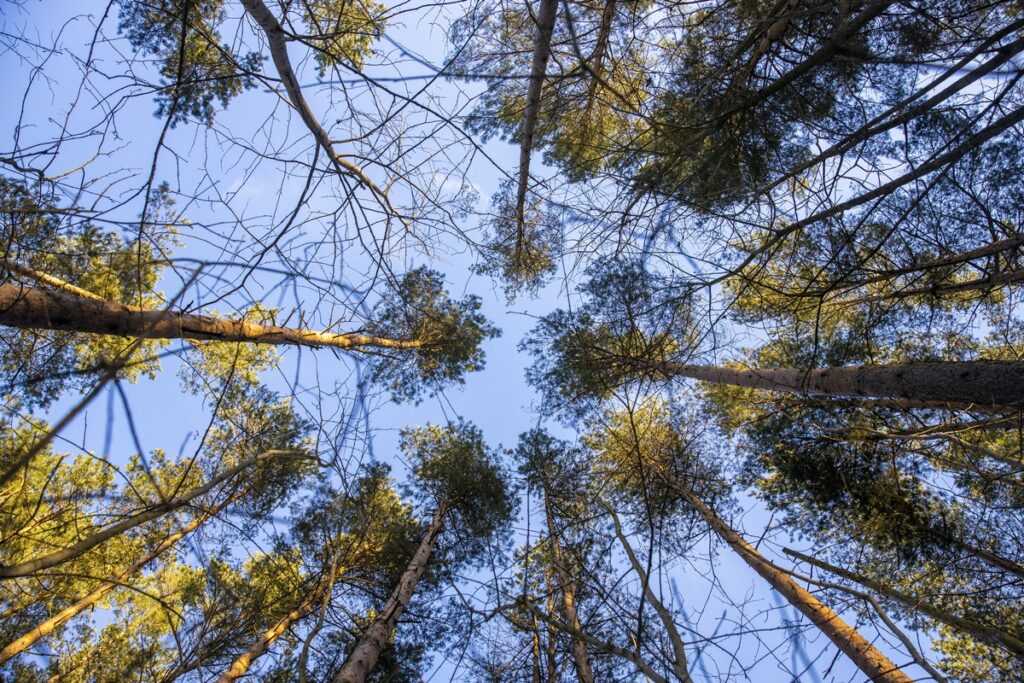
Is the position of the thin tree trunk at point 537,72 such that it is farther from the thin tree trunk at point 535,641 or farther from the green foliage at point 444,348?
the green foliage at point 444,348

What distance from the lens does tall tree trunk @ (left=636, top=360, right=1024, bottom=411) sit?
2912 mm

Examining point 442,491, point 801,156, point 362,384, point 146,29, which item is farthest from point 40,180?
point 442,491

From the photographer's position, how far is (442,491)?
26.5 ft

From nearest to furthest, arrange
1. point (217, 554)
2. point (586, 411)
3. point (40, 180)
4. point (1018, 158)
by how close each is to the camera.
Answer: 1. point (40, 180)
2. point (1018, 158)
3. point (217, 554)
4. point (586, 411)

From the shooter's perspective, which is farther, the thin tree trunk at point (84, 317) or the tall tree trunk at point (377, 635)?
the tall tree trunk at point (377, 635)

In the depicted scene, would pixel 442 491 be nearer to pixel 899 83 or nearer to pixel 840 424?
pixel 840 424

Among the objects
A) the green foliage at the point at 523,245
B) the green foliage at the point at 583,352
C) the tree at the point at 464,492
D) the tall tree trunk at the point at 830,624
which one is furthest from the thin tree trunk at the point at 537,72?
the tree at the point at 464,492

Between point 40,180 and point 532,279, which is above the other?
point 532,279

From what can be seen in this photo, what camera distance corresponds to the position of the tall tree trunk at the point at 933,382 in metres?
2.91

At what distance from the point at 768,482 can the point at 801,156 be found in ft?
14.7

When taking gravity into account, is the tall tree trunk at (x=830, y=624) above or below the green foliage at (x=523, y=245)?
below

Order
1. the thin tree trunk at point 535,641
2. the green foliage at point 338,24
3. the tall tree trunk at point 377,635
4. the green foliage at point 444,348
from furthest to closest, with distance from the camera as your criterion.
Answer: the green foliage at point 444,348
the tall tree trunk at point 377,635
the thin tree trunk at point 535,641
the green foliage at point 338,24

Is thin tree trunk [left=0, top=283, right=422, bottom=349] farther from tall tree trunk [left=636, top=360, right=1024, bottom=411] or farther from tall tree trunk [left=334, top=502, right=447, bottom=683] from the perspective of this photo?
tall tree trunk [left=636, top=360, right=1024, bottom=411]

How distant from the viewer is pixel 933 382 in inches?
129
